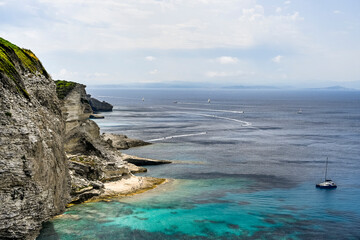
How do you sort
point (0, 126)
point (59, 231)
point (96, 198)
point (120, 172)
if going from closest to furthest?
point (0, 126)
point (59, 231)
point (96, 198)
point (120, 172)

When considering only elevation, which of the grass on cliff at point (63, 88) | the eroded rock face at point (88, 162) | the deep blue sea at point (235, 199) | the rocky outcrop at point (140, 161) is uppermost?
the grass on cliff at point (63, 88)

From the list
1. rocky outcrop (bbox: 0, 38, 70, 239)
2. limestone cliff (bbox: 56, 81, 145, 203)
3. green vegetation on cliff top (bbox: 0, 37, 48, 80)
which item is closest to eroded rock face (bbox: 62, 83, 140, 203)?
limestone cliff (bbox: 56, 81, 145, 203)

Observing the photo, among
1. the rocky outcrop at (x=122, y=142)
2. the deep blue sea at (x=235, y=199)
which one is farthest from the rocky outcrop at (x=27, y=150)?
the rocky outcrop at (x=122, y=142)

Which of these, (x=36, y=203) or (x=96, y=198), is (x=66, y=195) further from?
(x=36, y=203)

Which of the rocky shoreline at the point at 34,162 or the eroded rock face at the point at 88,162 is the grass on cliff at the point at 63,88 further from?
the rocky shoreline at the point at 34,162

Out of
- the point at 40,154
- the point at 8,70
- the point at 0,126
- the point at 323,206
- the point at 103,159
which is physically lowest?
the point at 323,206

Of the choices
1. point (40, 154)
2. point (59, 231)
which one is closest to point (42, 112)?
point (40, 154)

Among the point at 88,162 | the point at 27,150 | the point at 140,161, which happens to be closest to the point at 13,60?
the point at 27,150
